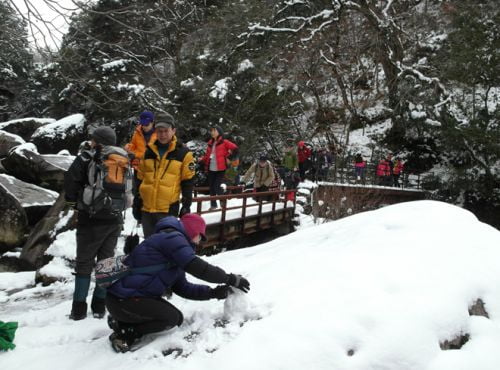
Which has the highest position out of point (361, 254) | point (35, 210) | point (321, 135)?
point (321, 135)

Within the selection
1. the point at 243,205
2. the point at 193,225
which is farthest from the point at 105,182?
the point at 243,205

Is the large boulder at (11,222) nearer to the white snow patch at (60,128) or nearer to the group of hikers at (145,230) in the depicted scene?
the group of hikers at (145,230)

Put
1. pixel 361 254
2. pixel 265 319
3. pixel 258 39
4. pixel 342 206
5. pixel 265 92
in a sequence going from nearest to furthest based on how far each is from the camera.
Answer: pixel 265 319 < pixel 361 254 < pixel 342 206 < pixel 265 92 < pixel 258 39

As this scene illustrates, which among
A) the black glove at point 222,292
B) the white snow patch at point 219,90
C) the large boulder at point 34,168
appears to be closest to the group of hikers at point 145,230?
the black glove at point 222,292

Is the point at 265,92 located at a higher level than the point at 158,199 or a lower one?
higher

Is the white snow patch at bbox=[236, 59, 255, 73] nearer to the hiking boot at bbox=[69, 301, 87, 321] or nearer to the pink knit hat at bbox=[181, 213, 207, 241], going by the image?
the hiking boot at bbox=[69, 301, 87, 321]

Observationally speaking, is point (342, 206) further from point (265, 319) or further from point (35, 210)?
point (265, 319)

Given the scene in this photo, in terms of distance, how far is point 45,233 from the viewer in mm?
7586

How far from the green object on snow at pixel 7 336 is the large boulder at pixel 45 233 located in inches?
166

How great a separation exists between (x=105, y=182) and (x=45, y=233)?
181 inches

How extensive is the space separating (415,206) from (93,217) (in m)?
3.51

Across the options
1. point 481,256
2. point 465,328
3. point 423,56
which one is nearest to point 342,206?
point 481,256

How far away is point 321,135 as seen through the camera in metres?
24.1

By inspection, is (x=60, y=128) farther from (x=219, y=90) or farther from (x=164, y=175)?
(x=164, y=175)
